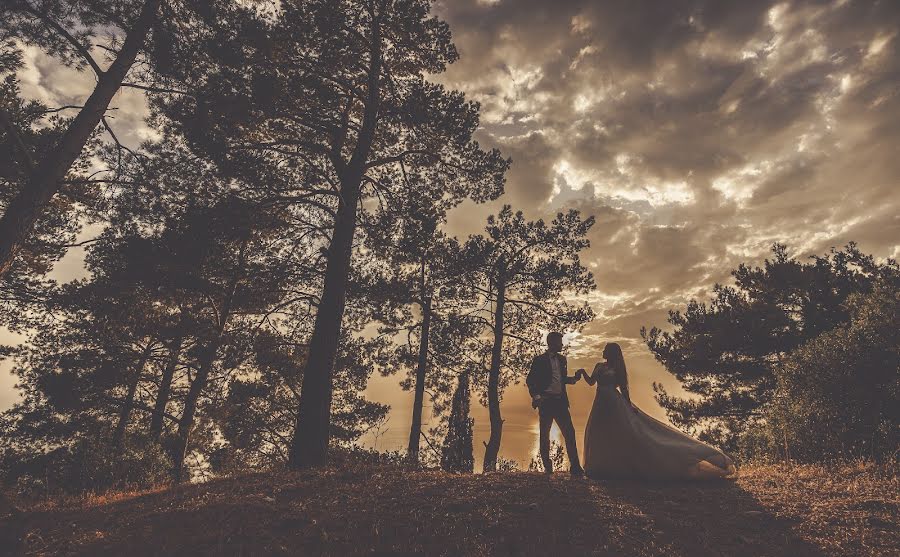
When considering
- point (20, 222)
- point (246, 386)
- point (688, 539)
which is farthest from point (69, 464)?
point (688, 539)

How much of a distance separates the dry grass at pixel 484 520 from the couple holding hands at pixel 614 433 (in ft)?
0.87

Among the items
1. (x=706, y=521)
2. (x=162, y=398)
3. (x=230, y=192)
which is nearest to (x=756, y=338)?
(x=706, y=521)

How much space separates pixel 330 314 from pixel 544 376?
4583mm

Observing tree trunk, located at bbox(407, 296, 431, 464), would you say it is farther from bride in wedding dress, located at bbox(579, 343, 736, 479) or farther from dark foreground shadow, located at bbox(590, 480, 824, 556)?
dark foreground shadow, located at bbox(590, 480, 824, 556)

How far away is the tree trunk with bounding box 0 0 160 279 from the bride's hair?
31.0 feet

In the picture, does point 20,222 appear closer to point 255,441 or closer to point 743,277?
point 255,441

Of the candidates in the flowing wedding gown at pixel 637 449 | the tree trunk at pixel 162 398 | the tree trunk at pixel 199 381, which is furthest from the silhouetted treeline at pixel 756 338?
the tree trunk at pixel 162 398

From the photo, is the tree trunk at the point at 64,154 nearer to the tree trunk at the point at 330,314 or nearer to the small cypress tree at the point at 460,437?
the tree trunk at the point at 330,314

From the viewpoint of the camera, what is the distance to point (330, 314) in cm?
885

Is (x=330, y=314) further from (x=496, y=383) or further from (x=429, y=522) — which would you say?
(x=496, y=383)

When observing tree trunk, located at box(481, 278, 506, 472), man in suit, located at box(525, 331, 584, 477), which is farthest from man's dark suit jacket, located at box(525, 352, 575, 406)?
tree trunk, located at box(481, 278, 506, 472)

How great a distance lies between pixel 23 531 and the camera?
402 cm

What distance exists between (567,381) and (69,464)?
58.7 feet

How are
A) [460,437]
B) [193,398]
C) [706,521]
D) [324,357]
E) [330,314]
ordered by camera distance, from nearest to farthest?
[706,521] < [324,357] < [330,314] < [460,437] < [193,398]
